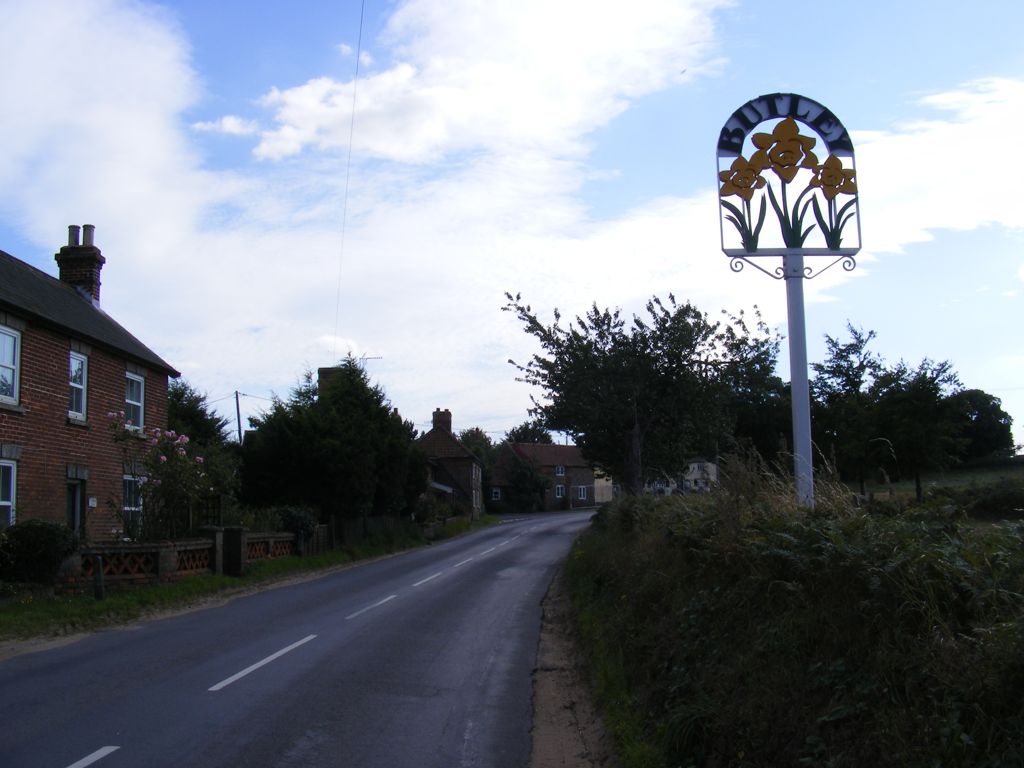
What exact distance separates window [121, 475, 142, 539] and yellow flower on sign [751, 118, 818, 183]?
15906 millimetres

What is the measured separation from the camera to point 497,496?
92.5 metres

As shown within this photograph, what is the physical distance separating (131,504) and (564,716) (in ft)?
60.5

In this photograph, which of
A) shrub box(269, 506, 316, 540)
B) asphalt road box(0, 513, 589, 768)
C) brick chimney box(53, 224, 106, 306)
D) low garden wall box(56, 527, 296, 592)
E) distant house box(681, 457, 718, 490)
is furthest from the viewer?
shrub box(269, 506, 316, 540)

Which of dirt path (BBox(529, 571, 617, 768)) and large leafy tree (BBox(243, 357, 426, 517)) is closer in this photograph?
dirt path (BBox(529, 571, 617, 768))

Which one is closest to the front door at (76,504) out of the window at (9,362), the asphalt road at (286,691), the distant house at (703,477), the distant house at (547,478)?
the window at (9,362)

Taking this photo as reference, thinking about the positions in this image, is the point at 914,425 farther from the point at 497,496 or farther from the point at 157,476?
the point at 497,496

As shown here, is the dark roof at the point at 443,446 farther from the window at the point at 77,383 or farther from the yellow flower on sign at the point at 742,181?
the yellow flower on sign at the point at 742,181

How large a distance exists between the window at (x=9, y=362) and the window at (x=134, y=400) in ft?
16.8

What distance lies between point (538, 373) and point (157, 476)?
10779 mm

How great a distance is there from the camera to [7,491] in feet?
62.4

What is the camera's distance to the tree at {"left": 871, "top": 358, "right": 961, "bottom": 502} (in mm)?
18562

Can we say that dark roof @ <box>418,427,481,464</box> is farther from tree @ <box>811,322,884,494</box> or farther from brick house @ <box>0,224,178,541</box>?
tree @ <box>811,322,884,494</box>

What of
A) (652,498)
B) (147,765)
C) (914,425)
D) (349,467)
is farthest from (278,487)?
(147,765)

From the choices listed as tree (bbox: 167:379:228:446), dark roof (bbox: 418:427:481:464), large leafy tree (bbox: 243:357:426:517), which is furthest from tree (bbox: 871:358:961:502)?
dark roof (bbox: 418:427:481:464)
